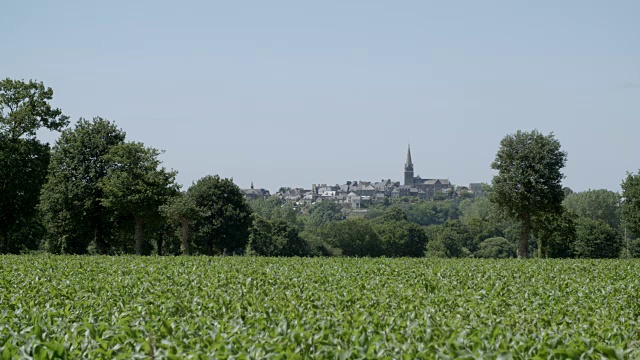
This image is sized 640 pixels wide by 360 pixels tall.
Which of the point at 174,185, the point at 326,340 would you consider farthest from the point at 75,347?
the point at 174,185

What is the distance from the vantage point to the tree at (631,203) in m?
71.6

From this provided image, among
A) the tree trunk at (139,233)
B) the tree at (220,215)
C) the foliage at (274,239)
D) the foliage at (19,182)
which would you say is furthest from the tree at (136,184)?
the foliage at (274,239)

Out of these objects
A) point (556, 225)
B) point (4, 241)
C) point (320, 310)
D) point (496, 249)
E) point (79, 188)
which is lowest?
point (320, 310)

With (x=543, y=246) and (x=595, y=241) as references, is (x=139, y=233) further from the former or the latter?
(x=595, y=241)

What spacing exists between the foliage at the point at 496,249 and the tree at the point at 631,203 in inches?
2537

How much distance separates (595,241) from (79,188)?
214 ft

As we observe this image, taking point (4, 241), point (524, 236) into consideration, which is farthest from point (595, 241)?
point (4, 241)

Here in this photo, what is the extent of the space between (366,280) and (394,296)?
20.1 ft

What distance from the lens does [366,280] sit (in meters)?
27.9

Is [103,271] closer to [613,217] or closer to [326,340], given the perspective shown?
[326,340]

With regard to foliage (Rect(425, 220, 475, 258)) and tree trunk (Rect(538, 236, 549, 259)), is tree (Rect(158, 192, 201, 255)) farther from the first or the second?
foliage (Rect(425, 220, 475, 258))

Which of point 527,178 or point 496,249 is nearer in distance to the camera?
point 527,178

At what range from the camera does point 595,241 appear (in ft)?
319

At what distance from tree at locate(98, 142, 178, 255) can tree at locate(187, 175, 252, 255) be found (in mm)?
13009
